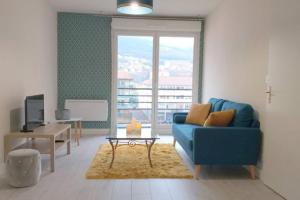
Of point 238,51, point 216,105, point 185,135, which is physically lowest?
point 185,135

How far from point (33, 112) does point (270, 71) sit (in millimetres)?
3171

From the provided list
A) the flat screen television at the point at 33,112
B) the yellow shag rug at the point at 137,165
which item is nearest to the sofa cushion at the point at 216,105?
the yellow shag rug at the point at 137,165

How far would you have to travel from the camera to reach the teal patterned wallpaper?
6.34 meters

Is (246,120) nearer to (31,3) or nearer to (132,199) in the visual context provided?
(132,199)

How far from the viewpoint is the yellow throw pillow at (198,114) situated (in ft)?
16.5

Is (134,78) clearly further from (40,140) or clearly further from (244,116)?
(244,116)

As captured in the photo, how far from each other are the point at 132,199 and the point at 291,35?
231 centimetres

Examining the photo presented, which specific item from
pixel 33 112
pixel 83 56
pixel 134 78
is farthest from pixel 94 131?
pixel 33 112

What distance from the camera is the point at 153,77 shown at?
263 inches

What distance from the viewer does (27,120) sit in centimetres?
395

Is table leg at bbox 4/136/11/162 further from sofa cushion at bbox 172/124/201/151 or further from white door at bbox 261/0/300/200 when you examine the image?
white door at bbox 261/0/300/200

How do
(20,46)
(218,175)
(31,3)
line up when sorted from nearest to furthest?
(218,175), (20,46), (31,3)

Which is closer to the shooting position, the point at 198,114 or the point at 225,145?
the point at 225,145

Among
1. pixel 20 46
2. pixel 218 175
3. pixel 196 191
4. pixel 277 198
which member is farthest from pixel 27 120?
pixel 277 198
